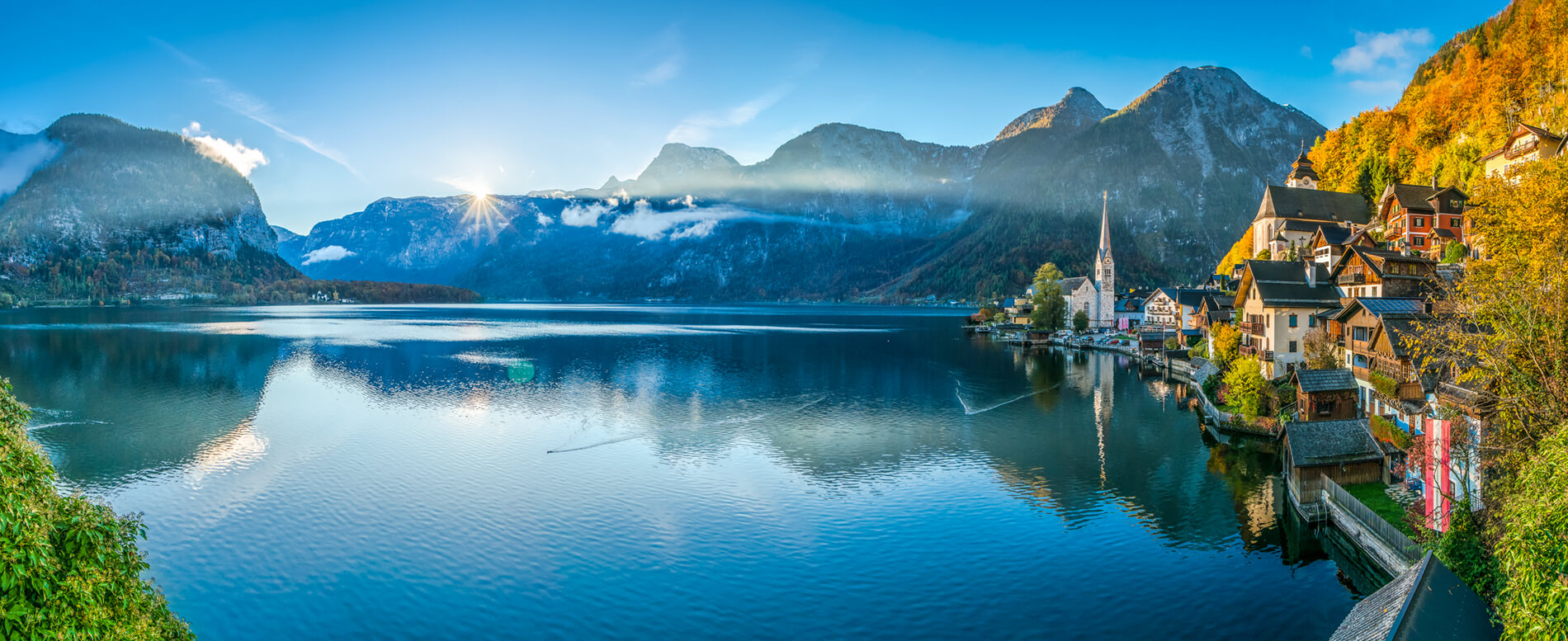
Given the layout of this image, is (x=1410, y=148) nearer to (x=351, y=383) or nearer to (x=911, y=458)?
(x=911, y=458)

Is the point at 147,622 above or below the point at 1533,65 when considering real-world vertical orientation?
below

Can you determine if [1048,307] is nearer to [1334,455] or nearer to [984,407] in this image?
[984,407]

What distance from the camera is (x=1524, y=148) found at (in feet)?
186

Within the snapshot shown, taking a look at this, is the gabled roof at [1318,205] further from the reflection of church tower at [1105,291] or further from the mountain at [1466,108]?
the reflection of church tower at [1105,291]

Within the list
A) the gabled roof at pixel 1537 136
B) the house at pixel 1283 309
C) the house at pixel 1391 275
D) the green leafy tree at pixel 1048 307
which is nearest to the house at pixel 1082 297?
the green leafy tree at pixel 1048 307

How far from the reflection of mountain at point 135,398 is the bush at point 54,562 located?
32.5 m

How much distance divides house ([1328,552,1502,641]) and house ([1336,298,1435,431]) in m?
23.9

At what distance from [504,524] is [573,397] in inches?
1392

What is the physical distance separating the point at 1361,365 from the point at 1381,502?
69.4 feet

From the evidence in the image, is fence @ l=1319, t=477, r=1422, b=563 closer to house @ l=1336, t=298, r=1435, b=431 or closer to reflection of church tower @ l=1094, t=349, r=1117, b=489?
reflection of church tower @ l=1094, t=349, r=1117, b=489

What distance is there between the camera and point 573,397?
218 ft

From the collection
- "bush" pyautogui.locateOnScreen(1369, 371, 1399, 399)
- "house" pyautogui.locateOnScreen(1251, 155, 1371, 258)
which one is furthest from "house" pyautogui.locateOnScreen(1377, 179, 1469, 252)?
"bush" pyautogui.locateOnScreen(1369, 371, 1399, 399)

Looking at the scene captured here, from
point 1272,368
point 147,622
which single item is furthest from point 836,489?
point 1272,368

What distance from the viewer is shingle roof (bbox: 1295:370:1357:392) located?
42.2m
